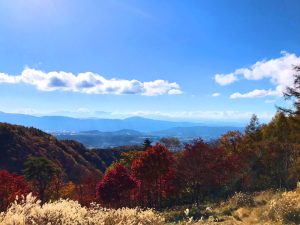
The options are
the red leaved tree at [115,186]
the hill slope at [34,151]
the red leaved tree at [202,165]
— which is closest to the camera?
the red leaved tree at [202,165]

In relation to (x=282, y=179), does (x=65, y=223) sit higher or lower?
higher

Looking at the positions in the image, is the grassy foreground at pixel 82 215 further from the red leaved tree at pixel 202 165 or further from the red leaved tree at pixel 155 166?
the red leaved tree at pixel 155 166

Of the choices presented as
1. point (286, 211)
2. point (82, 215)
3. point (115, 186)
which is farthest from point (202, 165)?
point (82, 215)

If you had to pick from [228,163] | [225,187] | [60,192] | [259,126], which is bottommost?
[60,192]

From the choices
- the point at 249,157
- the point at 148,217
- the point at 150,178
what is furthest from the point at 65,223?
the point at 249,157

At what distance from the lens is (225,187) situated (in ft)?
173

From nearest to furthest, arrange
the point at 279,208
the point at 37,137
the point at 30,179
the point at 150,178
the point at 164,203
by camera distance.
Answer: the point at 279,208
the point at 150,178
the point at 164,203
the point at 30,179
the point at 37,137

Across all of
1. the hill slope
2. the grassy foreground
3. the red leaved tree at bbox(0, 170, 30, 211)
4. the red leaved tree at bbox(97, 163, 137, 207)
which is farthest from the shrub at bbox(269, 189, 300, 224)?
the hill slope

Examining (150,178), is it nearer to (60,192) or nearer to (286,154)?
(286,154)

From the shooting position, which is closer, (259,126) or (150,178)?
(150,178)

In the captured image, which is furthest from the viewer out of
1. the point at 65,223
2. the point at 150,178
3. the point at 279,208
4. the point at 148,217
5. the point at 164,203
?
the point at 164,203

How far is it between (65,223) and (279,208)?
9.09m

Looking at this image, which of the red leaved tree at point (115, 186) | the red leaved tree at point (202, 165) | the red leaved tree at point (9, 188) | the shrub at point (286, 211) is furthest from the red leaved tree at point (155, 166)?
the shrub at point (286, 211)

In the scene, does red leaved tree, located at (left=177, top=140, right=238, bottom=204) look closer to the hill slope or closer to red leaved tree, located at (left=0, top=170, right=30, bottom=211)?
red leaved tree, located at (left=0, top=170, right=30, bottom=211)
